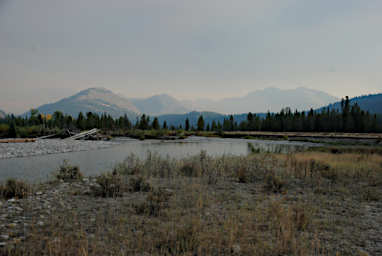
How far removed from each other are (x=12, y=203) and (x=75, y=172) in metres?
5.21

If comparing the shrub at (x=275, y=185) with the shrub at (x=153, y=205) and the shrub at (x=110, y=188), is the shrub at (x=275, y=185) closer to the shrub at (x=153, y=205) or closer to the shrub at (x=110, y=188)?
the shrub at (x=153, y=205)

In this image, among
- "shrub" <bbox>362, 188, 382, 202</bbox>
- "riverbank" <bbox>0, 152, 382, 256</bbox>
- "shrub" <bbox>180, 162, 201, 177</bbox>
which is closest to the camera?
"riverbank" <bbox>0, 152, 382, 256</bbox>

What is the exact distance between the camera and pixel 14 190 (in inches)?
359

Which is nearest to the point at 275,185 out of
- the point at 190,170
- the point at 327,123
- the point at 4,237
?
the point at 190,170

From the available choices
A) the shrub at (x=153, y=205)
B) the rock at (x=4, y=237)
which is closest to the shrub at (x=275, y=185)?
the shrub at (x=153, y=205)

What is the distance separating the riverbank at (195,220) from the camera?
15.5ft

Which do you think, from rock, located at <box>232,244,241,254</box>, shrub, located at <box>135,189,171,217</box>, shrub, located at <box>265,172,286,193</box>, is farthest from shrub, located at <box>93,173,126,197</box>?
shrub, located at <box>265,172,286,193</box>

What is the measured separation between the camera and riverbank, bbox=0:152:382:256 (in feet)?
15.5

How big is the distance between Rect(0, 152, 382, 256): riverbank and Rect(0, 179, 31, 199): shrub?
14.0 inches

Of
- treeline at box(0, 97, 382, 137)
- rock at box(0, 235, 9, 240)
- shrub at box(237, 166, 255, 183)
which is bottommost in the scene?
shrub at box(237, 166, 255, 183)

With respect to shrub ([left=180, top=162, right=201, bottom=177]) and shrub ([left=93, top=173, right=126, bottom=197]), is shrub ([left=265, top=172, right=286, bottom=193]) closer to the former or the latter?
shrub ([left=180, top=162, right=201, bottom=177])

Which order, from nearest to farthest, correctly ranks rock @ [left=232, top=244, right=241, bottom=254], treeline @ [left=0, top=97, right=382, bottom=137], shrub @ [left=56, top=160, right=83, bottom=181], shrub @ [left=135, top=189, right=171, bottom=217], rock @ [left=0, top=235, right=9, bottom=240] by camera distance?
1. rock @ [left=232, top=244, right=241, bottom=254]
2. rock @ [left=0, top=235, right=9, bottom=240]
3. shrub @ [left=135, top=189, right=171, bottom=217]
4. shrub @ [left=56, top=160, right=83, bottom=181]
5. treeline @ [left=0, top=97, right=382, bottom=137]

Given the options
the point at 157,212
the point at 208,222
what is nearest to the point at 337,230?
the point at 208,222

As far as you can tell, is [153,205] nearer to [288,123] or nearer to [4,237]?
[4,237]
